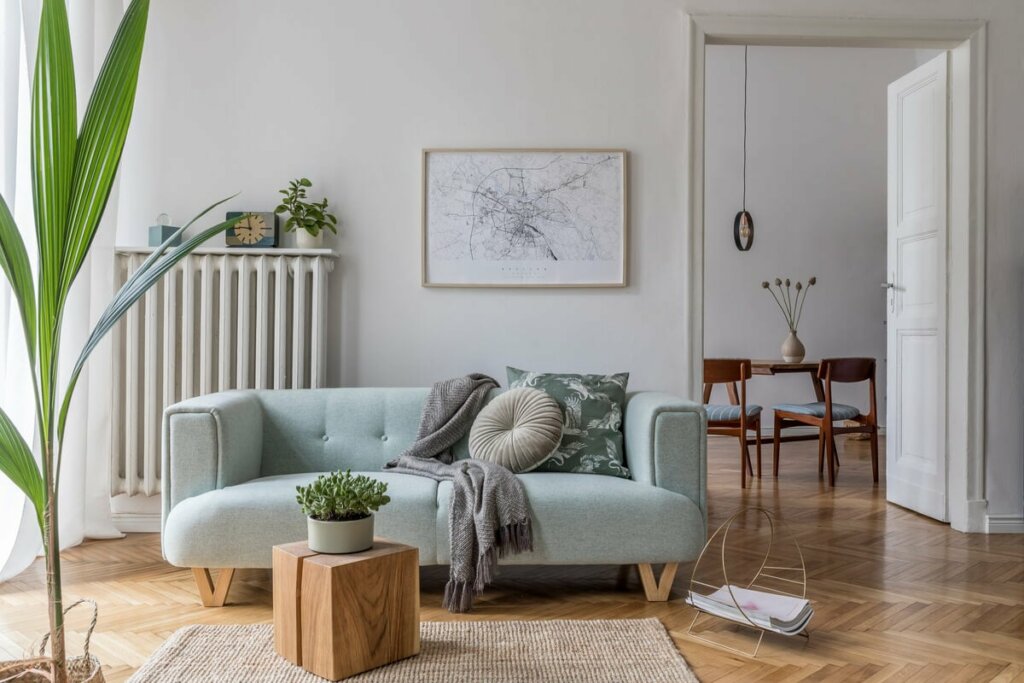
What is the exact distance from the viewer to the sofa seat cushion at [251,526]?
9.30 ft

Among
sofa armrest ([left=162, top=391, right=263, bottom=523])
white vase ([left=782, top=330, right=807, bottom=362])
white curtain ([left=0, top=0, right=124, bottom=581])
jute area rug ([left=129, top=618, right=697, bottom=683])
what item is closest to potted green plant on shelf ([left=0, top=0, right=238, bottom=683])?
jute area rug ([left=129, top=618, right=697, bottom=683])

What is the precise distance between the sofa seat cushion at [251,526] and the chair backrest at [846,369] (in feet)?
11.6

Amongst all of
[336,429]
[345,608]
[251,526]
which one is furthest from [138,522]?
[345,608]

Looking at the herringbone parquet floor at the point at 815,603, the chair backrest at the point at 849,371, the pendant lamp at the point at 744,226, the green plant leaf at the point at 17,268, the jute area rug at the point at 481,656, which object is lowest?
the herringbone parquet floor at the point at 815,603

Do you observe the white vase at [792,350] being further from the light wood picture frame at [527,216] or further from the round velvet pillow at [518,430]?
the round velvet pillow at [518,430]

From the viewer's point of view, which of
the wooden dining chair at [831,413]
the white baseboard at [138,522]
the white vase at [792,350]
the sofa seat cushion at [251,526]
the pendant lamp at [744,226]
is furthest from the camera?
the pendant lamp at [744,226]

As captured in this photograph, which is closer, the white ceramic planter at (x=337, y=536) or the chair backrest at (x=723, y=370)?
the white ceramic planter at (x=337, y=536)

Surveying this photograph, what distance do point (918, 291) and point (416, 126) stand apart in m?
2.72

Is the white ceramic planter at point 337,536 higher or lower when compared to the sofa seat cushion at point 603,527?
higher

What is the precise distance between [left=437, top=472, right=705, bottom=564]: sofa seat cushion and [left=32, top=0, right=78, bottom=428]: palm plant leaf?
1.59 m

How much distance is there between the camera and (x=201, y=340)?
3.84 metres

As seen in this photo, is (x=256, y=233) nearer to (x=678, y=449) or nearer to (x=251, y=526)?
(x=251, y=526)

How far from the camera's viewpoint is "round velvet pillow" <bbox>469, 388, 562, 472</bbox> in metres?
3.17

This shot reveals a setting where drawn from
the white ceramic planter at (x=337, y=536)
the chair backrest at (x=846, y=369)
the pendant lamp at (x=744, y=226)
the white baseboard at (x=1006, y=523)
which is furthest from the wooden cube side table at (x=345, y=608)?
the pendant lamp at (x=744, y=226)
